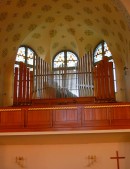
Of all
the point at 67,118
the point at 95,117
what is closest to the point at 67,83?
the point at 67,118

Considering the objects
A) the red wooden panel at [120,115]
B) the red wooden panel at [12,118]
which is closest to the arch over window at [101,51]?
the red wooden panel at [120,115]

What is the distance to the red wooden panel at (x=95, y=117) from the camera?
11.0m

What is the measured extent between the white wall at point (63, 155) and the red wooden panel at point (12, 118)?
4.02 ft

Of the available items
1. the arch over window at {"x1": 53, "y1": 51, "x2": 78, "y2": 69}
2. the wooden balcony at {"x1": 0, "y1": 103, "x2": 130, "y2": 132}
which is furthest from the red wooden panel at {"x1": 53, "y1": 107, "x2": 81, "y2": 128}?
the arch over window at {"x1": 53, "y1": 51, "x2": 78, "y2": 69}

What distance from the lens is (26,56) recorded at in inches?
642

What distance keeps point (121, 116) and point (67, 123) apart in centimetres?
179

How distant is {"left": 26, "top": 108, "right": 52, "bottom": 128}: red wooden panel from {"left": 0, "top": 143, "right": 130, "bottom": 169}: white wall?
50.5 inches

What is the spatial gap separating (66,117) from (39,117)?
91 cm

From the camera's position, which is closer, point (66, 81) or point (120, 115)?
point (120, 115)

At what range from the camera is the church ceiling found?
12922mm

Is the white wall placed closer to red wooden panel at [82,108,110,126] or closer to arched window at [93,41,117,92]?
red wooden panel at [82,108,110,126]

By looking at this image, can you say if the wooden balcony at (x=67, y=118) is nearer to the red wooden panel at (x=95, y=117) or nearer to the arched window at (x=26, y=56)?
the red wooden panel at (x=95, y=117)

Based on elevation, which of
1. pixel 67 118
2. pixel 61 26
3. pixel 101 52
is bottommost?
pixel 67 118

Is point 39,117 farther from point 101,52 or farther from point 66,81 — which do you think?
point 101,52
